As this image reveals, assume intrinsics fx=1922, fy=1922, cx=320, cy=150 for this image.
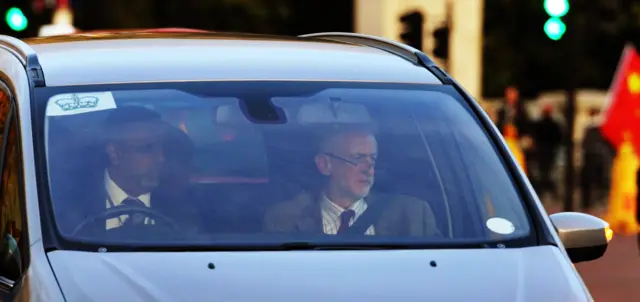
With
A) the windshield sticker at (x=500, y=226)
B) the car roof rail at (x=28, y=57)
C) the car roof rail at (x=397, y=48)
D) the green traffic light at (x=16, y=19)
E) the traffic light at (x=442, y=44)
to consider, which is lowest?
the traffic light at (x=442, y=44)

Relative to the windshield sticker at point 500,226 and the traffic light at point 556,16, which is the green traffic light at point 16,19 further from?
the windshield sticker at point 500,226

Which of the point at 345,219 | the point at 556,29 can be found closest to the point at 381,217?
the point at 345,219

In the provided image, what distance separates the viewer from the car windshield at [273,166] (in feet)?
16.9

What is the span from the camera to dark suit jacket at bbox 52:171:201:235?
507 cm

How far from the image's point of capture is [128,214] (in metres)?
5.15

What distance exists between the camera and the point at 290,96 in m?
5.59

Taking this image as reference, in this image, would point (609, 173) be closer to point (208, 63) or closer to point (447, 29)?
point (447, 29)

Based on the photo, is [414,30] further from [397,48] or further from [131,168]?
[131,168]

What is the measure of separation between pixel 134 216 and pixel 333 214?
60cm

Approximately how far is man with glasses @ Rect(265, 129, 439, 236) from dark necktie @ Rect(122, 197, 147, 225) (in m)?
0.34

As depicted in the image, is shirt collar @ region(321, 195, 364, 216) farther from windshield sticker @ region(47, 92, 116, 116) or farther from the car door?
the car door

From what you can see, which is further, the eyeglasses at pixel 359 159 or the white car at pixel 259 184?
the eyeglasses at pixel 359 159

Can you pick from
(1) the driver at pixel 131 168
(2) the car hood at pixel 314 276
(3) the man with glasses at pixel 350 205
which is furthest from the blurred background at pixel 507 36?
(2) the car hood at pixel 314 276

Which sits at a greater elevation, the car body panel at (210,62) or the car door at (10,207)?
the car body panel at (210,62)
